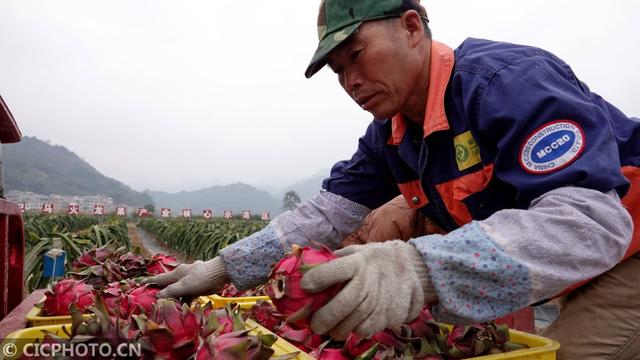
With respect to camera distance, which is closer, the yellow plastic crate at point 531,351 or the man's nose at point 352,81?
the yellow plastic crate at point 531,351

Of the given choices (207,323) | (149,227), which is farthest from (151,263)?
(149,227)

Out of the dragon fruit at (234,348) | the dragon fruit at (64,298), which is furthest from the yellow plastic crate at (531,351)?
the dragon fruit at (64,298)

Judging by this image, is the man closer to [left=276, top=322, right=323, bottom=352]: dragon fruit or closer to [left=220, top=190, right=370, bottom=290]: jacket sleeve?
[left=220, top=190, right=370, bottom=290]: jacket sleeve

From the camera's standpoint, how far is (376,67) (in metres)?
1.63

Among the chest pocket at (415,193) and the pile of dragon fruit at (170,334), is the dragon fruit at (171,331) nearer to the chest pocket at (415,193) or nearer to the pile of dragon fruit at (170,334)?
the pile of dragon fruit at (170,334)

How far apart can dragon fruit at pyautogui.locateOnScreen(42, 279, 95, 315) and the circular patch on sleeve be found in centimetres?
147

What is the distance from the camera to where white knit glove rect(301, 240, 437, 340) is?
104 centimetres

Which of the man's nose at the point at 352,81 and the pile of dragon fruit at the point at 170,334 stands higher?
the man's nose at the point at 352,81

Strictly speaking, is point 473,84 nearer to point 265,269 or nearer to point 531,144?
point 531,144

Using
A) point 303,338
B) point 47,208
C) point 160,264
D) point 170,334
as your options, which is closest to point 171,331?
point 170,334

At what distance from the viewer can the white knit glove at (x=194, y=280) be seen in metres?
1.83

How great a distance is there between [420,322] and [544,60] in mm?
836

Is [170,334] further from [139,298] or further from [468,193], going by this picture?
[468,193]

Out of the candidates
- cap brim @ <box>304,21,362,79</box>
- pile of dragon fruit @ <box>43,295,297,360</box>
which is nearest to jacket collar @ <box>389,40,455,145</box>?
cap brim @ <box>304,21,362,79</box>
